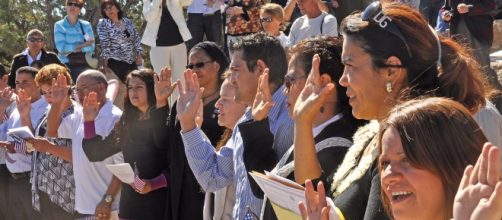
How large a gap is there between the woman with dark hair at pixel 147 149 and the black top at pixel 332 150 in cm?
220

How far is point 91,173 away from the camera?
651cm

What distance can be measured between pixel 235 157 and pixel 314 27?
370cm

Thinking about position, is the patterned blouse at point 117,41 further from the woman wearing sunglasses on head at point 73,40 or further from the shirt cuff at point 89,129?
the shirt cuff at point 89,129

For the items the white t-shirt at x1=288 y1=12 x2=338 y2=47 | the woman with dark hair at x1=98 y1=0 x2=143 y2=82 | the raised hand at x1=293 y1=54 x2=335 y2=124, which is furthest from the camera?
the woman with dark hair at x1=98 y1=0 x2=143 y2=82

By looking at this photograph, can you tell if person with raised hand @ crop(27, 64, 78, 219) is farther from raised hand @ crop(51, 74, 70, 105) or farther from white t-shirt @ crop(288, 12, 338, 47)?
white t-shirt @ crop(288, 12, 338, 47)

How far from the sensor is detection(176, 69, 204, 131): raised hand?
4562mm

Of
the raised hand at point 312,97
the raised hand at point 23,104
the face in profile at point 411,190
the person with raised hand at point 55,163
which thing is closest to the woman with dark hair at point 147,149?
the person with raised hand at point 55,163

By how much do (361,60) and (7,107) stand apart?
6.03 metres

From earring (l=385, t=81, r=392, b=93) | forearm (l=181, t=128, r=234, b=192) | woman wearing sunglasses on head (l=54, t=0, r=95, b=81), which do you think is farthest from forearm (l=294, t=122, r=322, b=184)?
woman wearing sunglasses on head (l=54, t=0, r=95, b=81)

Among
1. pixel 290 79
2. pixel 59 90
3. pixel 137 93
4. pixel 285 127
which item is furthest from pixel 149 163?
pixel 290 79

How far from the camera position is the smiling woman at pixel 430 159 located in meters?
2.27

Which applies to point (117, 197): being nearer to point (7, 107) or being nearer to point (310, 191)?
point (7, 107)

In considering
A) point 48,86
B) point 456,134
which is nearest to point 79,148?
point 48,86

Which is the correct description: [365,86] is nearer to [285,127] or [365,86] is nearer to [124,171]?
[285,127]
